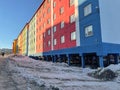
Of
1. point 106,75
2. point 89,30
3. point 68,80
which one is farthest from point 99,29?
point 68,80

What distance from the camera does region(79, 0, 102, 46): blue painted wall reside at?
61.0 ft

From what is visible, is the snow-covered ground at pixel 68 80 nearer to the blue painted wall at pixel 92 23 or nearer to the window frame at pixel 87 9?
the blue painted wall at pixel 92 23

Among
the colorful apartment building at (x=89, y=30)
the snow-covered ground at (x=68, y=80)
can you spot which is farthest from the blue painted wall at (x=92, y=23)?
the snow-covered ground at (x=68, y=80)

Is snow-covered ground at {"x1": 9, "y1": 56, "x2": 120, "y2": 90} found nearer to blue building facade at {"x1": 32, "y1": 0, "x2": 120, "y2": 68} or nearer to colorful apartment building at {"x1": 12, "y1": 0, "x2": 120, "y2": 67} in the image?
blue building facade at {"x1": 32, "y1": 0, "x2": 120, "y2": 68}

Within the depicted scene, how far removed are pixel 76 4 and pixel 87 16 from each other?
3.72m

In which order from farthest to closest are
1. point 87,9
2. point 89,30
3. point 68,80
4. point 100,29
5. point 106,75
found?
1. point 87,9
2. point 89,30
3. point 100,29
4. point 106,75
5. point 68,80

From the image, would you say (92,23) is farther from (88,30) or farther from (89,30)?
(88,30)

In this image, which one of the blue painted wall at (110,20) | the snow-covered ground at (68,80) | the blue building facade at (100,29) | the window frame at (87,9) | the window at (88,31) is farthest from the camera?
the window frame at (87,9)

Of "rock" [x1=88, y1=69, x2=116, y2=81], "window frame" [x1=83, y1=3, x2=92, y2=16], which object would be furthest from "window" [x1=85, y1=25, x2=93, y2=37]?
"rock" [x1=88, y1=69, x2=116, y2=81]

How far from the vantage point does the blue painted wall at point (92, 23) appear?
1860 cm

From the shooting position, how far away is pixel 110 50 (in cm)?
1848

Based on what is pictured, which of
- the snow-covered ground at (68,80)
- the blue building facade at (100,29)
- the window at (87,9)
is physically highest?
the window at (87,9)

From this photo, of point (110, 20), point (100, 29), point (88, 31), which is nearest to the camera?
point (100, 29)

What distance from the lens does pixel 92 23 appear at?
19.5 metres
